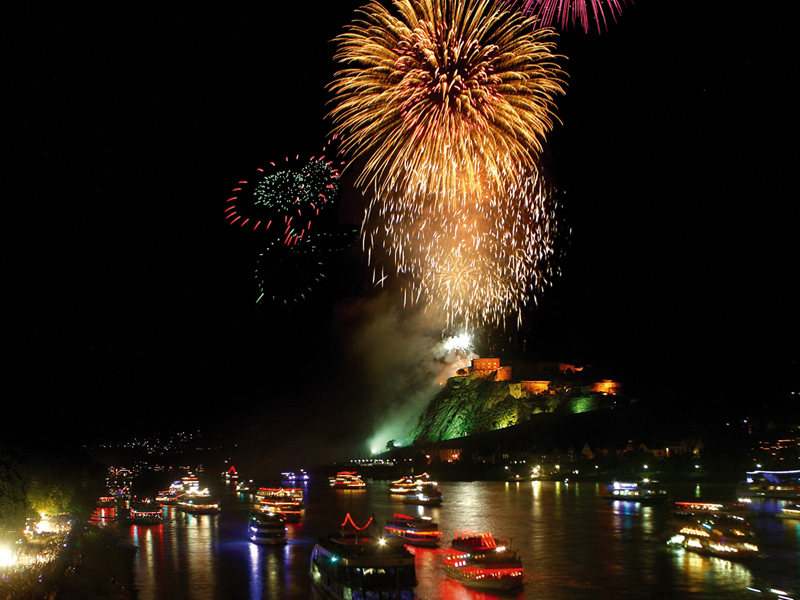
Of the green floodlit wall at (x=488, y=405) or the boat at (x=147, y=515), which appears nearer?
the boat at (x=147, y=515)

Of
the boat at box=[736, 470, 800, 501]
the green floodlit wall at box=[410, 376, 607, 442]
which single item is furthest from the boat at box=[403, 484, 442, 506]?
the green floodlit wall at box=[410, 376, 607, 442]

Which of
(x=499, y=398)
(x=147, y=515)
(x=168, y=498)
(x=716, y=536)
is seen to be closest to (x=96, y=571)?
(x=716, y=536)

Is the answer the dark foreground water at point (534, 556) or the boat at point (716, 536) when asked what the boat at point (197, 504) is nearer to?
the dark foreground water at point (534, 556)

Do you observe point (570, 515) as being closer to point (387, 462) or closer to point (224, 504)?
point (224, 504)

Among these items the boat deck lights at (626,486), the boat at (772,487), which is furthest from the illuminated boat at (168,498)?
the boat at (772,487)

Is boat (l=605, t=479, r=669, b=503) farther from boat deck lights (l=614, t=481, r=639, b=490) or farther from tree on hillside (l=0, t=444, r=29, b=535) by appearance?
tree on hillside (l=0, t=444, r=29, b=535)

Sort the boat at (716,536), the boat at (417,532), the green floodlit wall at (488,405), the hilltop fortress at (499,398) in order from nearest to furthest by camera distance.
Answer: the boat at (716,536)
the boat at (417,532)
the green floodlit wall at (488,405)
the hilltop fortress at (499,398)
